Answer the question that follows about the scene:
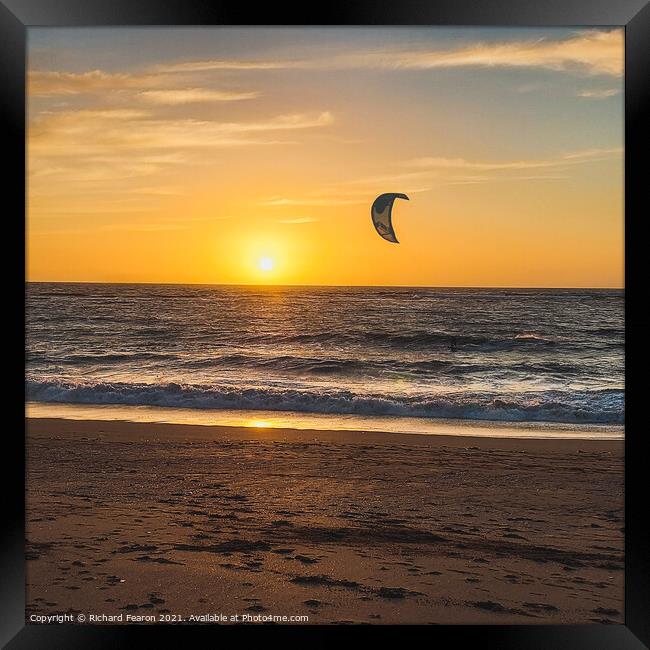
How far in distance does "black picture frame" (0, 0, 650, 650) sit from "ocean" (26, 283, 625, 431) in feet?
14.4

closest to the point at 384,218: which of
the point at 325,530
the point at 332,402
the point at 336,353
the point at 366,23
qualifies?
the point at 332,402

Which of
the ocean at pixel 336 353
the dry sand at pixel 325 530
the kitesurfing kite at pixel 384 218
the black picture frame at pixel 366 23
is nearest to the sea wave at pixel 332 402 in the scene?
the ocean at pixel 336 353

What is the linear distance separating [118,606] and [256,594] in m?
0.57

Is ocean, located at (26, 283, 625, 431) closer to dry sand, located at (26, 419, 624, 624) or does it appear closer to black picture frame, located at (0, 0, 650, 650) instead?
dry sand, located at (26, 419, 624, 624)

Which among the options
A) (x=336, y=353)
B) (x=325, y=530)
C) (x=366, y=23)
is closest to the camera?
(x=366, y=23)

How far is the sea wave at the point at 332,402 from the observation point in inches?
319

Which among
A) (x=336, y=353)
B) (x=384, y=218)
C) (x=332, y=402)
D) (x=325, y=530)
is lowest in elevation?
(x=325, y=530)

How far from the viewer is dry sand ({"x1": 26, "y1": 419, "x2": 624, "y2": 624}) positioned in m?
2.97

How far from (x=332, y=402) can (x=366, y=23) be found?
21.5 feet

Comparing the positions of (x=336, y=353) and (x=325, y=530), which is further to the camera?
(x=336, y=353)

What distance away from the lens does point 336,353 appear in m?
15.4

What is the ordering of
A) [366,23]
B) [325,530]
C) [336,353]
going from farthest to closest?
[336,353] < [325,530] < [366,23]

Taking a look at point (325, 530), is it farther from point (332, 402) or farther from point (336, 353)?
point (336, 353)

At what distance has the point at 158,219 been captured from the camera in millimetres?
15273
